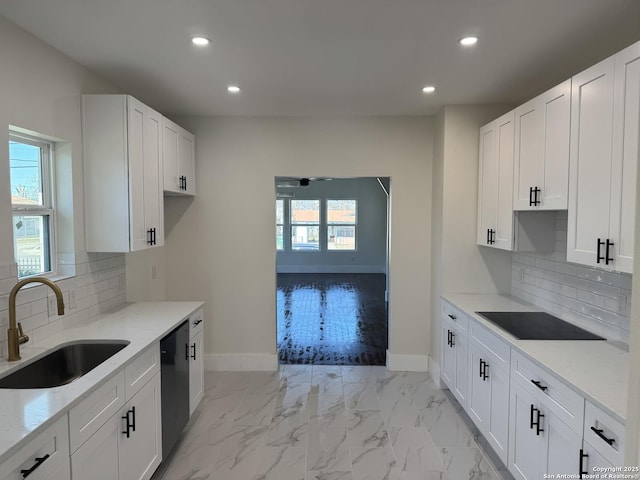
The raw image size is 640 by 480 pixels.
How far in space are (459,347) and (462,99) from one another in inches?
82.6

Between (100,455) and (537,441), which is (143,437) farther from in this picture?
(537,441)

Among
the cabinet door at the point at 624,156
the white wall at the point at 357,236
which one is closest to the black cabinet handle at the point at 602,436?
the cabinet door at the point at 624,156

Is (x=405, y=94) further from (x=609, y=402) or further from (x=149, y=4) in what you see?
(x=609, y=402)

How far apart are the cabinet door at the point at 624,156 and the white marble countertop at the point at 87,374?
2360 millimetres

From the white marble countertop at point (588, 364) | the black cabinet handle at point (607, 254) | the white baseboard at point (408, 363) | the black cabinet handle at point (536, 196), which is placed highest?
the black cabinet handle at point (536, 196)

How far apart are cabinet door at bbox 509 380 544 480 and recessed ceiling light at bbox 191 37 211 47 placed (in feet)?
8.59

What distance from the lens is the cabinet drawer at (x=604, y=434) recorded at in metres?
Answer: 1.47

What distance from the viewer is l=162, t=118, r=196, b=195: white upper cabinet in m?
3.33

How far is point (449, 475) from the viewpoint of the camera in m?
2.52

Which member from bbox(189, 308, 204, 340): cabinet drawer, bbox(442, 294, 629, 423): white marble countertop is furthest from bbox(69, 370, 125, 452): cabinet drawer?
bbox(442, 294, 629, 423): white marble countertop

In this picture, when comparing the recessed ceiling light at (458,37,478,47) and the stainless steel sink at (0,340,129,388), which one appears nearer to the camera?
the stainless steel sink at (0,340,129,388)

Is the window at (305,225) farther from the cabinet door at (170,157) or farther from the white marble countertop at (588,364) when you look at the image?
the white marble countertop at (588,364)

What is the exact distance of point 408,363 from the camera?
419 cm

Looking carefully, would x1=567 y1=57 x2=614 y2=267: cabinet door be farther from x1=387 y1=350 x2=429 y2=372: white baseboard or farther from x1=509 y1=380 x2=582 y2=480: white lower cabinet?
x1=387 y1=350 x2=429 y2=372: white baseboard
